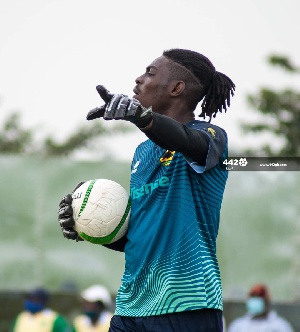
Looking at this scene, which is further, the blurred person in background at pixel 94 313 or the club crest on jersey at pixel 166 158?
the blurred person in background at pixel 94 313

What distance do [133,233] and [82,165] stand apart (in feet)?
24.7

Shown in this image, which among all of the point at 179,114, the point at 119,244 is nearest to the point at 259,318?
the point at 119,244

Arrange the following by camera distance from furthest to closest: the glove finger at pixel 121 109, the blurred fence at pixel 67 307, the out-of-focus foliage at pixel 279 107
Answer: the out-of-focus foliage at pixel 279 107 < the blurred fence at pixel 67 307 < the glove finger at pixel 121 109

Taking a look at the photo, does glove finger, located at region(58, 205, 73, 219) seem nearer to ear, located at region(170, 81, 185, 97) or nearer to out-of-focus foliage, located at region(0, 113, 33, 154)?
ear, located at region(170, 81, 185, 97)

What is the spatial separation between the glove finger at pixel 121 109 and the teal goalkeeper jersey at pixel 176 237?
0.55m

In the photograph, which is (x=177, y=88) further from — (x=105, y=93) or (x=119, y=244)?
(x=119, y=244)

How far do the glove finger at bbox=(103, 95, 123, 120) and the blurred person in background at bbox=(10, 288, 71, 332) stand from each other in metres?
7.46

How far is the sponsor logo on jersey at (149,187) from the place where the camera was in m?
4.98

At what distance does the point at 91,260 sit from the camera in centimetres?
1246

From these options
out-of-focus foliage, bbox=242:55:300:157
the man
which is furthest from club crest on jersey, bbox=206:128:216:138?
out-of-focus foliage, bbox=242:55:300:157

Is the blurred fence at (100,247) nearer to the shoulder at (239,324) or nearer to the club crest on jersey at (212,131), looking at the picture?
the shoulder at (239,324)

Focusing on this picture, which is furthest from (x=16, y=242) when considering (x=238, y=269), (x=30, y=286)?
(x=238, y=269)

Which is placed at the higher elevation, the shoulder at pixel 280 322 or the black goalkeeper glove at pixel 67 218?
the shoulder at pixel 280 322

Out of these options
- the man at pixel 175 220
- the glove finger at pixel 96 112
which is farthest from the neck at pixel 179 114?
the glove finger at pixel 96 112
